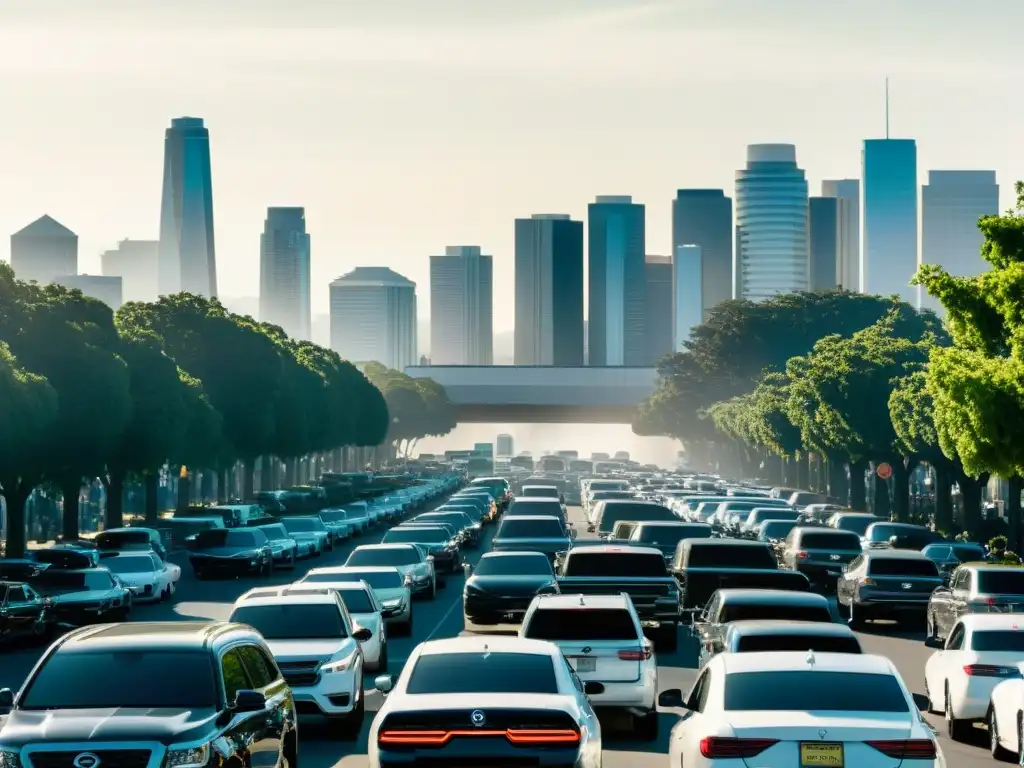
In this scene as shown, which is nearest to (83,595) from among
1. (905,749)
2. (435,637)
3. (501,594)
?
(435,637)

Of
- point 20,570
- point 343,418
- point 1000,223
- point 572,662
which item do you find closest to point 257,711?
point 572,662

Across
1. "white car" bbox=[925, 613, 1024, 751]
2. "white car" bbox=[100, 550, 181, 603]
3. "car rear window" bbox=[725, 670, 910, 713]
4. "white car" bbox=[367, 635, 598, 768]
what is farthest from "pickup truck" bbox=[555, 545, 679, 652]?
"car rear window" bbox=[725, 670, 910, 713]

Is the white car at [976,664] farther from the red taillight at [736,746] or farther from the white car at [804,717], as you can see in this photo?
the red taillight at [736,746]

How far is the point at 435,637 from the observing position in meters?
32.3

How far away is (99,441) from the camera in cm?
6378

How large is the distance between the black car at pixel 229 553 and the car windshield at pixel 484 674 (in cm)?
3715

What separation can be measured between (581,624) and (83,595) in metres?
18.2

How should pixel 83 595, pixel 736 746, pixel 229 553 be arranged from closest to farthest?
pixel 736 746
pixel 83 595
pixel 229 553

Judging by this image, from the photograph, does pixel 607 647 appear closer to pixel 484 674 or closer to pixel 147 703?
pixel 484 674

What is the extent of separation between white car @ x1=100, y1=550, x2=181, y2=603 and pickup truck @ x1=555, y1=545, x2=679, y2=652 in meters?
13.3

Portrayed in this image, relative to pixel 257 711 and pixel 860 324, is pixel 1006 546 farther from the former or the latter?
pixel 860 324

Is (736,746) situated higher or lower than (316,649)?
higher

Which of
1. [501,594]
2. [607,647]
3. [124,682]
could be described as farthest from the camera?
[501,594]

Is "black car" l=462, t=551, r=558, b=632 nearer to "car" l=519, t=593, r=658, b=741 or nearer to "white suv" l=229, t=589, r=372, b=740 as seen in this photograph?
"white suv" l=229, t=589, r=372, b=740
